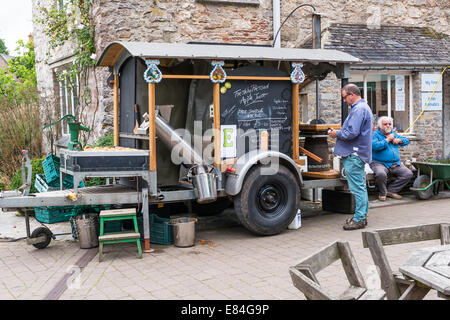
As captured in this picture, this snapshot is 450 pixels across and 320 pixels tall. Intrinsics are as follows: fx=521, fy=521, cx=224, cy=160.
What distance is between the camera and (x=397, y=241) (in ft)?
12.0

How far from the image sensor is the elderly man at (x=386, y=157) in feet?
31.1

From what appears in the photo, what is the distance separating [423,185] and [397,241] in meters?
6.70

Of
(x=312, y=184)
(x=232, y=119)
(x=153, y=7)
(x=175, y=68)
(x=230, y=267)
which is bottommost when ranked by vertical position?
(x=230, y=267)

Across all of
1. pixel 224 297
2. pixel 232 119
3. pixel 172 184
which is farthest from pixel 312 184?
pixel 224 297

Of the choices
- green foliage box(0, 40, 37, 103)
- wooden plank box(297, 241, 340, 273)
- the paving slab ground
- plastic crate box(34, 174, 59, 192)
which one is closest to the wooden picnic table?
wooden plank box(297, 241, 340, 273)

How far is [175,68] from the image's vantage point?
753 centimetres

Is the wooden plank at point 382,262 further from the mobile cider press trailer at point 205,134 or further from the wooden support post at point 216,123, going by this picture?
the wooden support post at point 216,123

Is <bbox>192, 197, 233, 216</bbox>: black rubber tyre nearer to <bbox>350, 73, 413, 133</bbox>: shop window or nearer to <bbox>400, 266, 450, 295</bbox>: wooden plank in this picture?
<bbox>350, 73, 413, 133</bbox>: shop window

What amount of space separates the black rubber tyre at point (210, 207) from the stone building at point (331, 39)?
2.20 metres

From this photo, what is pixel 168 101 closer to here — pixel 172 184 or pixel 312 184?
pixel 172 184

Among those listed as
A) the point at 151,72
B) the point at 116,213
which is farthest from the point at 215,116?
the point at 116,213

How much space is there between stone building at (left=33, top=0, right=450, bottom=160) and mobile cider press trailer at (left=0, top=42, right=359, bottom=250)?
1.98 m

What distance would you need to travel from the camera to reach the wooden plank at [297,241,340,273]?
10.2 ft

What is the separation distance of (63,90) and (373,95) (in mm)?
6910
